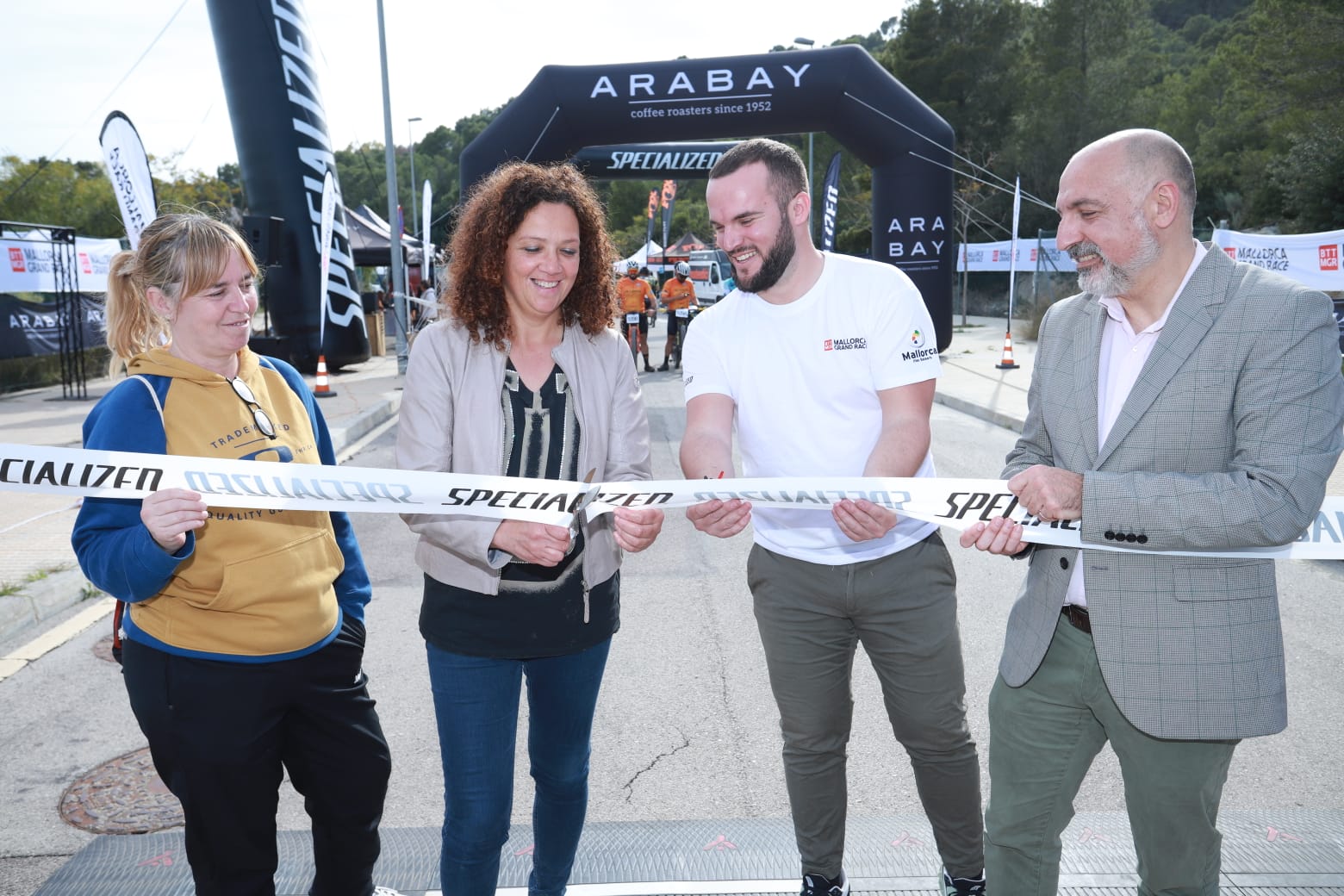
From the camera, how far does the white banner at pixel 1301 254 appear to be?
13.6m

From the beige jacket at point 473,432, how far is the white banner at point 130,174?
27.1 ft

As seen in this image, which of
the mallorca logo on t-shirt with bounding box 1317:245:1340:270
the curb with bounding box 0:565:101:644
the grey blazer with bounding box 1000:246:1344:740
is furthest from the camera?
the mallorca logo on t-shirt with bounding box 1317:245:1340:270

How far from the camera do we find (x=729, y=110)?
1548cm

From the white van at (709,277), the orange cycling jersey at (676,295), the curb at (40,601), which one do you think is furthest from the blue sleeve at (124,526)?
the white van at (709,277)

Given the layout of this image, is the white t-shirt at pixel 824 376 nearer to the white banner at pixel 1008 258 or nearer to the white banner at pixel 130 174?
the white banner at pixel 130 174

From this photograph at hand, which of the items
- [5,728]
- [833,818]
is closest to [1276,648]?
[833,818]

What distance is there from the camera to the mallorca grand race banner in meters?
2.28

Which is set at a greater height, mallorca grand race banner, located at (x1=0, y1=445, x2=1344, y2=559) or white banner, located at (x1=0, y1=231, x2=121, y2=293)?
white banner, located at (x1=0, y1=231, x2=121, y2=293)

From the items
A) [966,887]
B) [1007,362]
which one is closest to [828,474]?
[966,887]

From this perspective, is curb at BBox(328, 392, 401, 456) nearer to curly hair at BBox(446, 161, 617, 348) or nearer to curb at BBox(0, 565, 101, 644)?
curb at BBox(0, 565, 101, 644)

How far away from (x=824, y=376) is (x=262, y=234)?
1416 centimetres

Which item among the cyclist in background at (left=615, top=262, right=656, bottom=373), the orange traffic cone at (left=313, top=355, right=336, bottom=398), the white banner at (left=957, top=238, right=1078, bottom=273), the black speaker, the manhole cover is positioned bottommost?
the manhole cover

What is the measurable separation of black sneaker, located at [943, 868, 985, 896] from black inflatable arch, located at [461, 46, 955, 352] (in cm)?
1374

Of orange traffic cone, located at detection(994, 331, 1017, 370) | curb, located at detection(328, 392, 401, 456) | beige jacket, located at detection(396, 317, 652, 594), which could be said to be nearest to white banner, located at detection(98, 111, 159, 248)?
curb, located at detection(328, 392, 401, 456)
